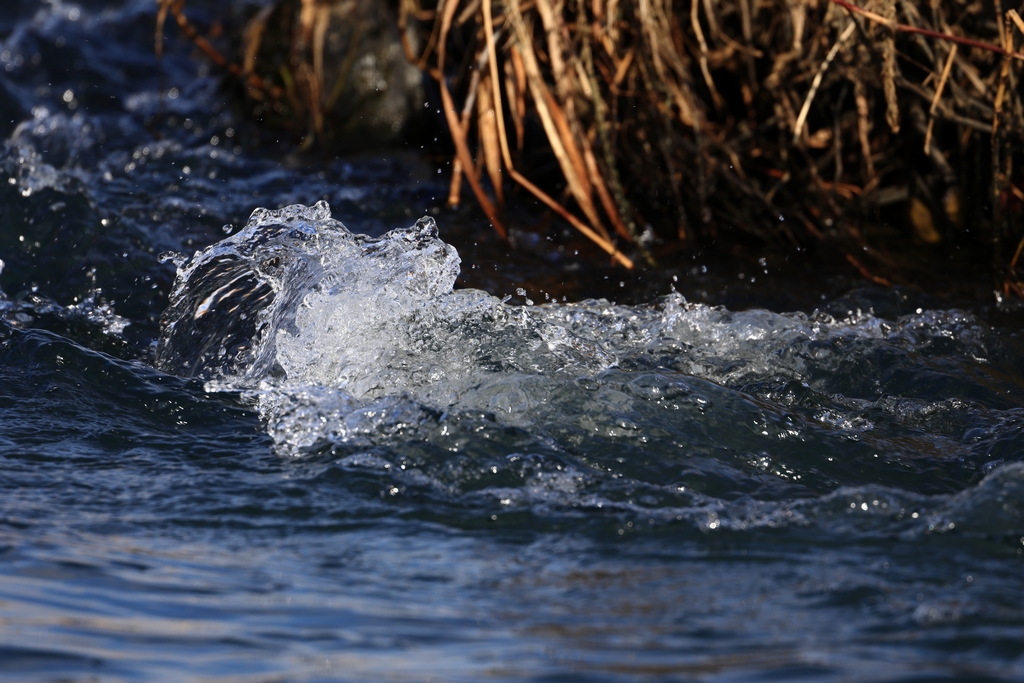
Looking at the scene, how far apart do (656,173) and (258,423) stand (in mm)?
2461

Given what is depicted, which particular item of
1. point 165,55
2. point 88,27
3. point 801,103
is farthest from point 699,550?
point 88,27

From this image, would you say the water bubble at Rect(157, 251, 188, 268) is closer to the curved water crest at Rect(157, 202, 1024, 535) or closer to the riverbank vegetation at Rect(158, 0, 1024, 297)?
the curved water crest at Rect(157, 202, 1024, 535)

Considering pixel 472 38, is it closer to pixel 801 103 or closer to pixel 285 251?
pixel 801 103

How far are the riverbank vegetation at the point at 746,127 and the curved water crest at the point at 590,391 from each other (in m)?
0.82

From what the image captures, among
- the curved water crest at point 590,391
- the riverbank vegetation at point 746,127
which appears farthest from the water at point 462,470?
the riverbank vegetation at point 746,127

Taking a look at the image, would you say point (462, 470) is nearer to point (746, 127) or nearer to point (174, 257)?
point (174, 257)

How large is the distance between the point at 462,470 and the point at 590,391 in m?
0.55

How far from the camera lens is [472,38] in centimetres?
483

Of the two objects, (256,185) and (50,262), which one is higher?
(256,185)

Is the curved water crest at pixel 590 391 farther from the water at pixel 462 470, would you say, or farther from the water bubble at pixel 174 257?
the water bubble at pixel 174 257

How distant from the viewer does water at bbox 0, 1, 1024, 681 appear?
186cm

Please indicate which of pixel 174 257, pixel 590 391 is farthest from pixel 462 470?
pixel 174 257

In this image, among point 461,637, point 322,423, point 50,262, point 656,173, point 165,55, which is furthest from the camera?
point 165,55

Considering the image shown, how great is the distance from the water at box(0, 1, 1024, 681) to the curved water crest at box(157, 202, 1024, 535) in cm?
1
